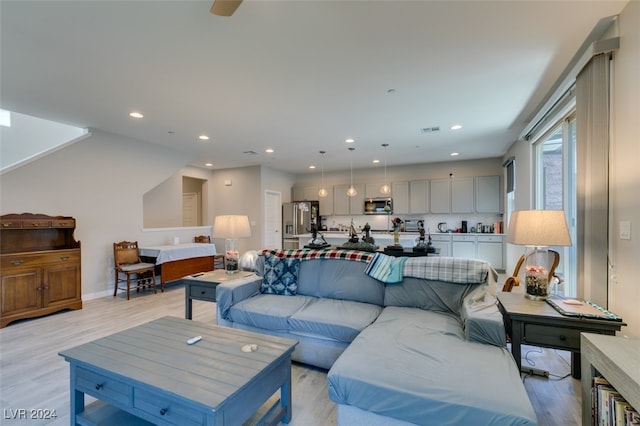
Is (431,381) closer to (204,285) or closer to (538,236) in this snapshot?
(538,236)

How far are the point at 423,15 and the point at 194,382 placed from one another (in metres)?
2.69

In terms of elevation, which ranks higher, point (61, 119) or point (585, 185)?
point (61, 119)

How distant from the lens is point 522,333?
6.25 ft

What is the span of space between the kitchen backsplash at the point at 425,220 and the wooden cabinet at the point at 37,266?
6.01 metres

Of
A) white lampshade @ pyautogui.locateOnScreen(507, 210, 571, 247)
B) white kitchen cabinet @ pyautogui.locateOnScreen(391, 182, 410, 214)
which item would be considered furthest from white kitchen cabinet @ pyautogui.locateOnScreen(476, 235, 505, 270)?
white lampshade @ pyautogui.locateOnScreen(507, 210, 571, 247)

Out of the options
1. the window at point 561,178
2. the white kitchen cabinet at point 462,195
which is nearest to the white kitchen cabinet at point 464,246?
the white kitchen cabinet at point 462,195

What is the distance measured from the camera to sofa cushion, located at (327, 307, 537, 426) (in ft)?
4.17

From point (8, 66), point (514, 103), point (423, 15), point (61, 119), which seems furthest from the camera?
point (61, 119)

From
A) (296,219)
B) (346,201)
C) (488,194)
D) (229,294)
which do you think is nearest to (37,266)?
(229,294)

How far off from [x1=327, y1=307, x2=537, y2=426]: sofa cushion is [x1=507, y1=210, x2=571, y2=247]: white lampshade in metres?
0.88

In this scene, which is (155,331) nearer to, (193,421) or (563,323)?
(193,421)

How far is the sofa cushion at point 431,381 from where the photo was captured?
1.27m

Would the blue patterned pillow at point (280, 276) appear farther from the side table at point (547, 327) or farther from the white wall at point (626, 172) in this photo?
the white wall at point (626, 172)

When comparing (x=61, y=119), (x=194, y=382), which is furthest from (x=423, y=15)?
(x=61, y=119)
